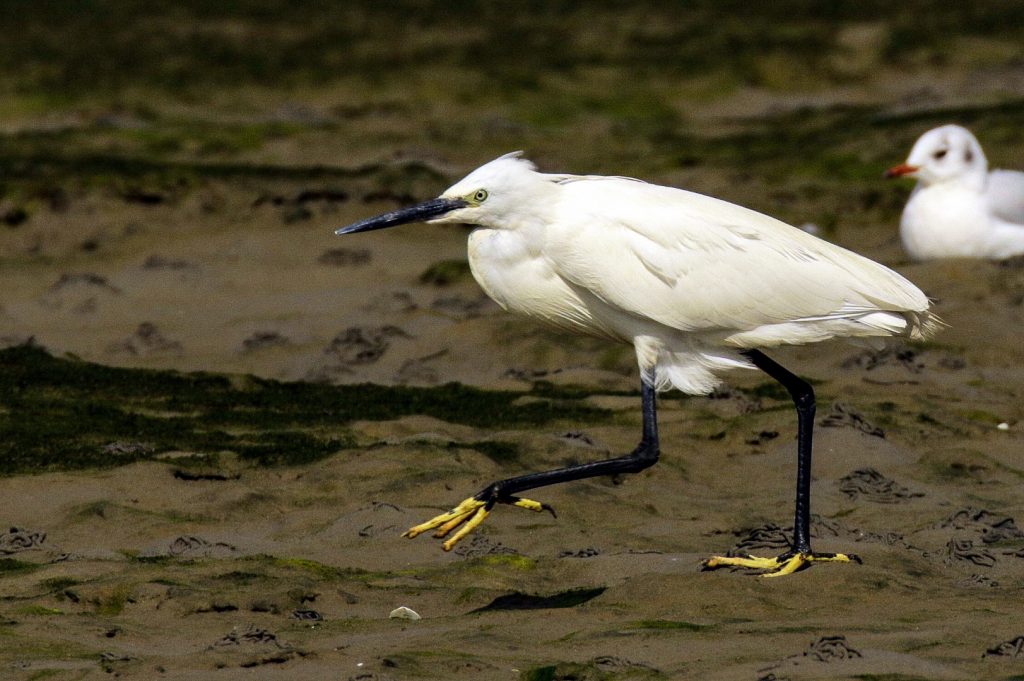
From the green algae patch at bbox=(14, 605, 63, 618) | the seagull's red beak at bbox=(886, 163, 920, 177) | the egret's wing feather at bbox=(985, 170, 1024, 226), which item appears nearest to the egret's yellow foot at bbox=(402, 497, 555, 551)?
the green algae patch at bbox=(14, 605, 63, 618)

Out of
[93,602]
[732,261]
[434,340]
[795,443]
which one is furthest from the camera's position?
[434,340]

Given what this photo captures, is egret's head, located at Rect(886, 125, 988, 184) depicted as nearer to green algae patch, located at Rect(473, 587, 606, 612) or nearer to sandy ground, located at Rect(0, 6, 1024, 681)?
sandy ground, located at Rect(0, 6, 1024, 681)

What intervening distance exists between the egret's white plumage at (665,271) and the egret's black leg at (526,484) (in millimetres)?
223

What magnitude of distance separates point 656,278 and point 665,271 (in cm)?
5

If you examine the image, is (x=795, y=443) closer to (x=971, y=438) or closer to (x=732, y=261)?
(x=971, y=438)

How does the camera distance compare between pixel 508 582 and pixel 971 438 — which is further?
pixel 971 438

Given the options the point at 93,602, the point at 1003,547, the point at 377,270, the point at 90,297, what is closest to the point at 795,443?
the point at 1003,547

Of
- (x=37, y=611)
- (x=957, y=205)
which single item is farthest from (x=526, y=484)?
(x=957, y=205)

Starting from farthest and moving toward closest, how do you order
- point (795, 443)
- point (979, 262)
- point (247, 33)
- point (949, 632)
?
point (247, 33)
point (979, 262)
point (795, 443)
point (949, 632)

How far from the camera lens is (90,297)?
38.2 feet

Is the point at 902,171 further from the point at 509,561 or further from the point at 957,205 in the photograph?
the point at 509,561

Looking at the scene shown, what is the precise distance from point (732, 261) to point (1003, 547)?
1.53m

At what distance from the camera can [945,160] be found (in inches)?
→ 476

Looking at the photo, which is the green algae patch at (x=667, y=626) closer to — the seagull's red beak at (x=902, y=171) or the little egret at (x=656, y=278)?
the little egret at (x=656, y=278)
